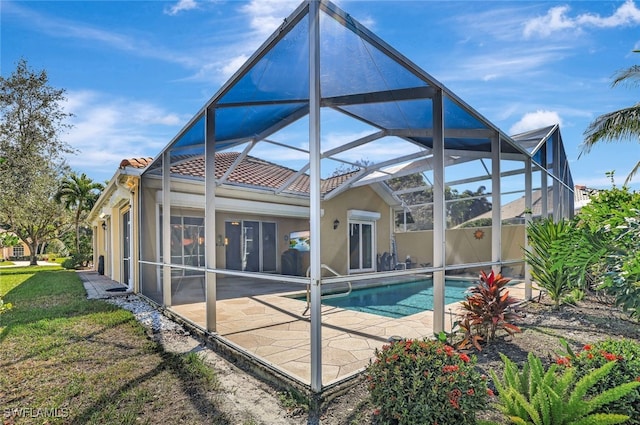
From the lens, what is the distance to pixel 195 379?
373cm

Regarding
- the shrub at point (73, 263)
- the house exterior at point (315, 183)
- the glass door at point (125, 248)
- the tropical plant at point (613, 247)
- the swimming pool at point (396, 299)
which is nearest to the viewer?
the tropical plant at point (613, 247)

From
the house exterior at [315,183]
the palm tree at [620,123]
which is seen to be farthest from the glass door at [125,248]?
the palm tree at [620,123]

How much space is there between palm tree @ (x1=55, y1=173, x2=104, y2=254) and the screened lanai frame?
17466mm

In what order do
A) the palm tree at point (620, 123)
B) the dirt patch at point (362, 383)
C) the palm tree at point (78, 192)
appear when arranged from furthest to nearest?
the palm tree at point (78, 192) < the palm tree at point (620, 123) < the dirt patch at point (362, 383)

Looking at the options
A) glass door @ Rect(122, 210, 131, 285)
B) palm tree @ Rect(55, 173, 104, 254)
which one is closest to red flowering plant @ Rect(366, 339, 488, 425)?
glass door @ Rect(122, 210, 131, 285)

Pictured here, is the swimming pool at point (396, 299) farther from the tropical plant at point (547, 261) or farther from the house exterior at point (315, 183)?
the tropical plant at point (547, 261)

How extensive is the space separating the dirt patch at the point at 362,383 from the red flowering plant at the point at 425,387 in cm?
38

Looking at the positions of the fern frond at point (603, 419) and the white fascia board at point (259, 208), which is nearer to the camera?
the fern frond at point (603, 419)

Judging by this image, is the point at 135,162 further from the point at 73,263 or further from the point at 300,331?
the point at 73,263

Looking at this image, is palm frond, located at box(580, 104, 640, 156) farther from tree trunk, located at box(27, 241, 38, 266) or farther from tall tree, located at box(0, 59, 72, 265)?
tree trunk, located at box(27, 241, 38, 266)

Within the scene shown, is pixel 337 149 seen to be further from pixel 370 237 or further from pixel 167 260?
pixel 370 237

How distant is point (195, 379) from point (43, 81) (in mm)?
16926

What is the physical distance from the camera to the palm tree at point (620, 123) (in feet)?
44.2

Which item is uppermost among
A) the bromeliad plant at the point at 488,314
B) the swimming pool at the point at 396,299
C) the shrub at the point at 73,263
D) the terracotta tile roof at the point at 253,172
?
the terracotta tile roof at the point at 253,172
